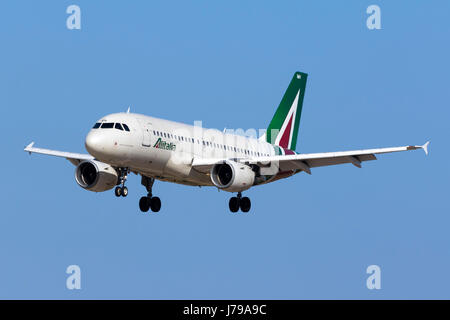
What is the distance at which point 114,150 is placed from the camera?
63.5m

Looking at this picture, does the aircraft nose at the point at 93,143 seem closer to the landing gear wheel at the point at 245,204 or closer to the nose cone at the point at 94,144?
the nose cone at the point at 94,144

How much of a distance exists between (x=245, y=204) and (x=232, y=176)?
3.13m

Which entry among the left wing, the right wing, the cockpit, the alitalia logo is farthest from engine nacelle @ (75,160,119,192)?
the left wing

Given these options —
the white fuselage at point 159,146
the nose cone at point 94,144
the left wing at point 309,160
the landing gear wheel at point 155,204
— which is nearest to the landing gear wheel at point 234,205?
the white fuselage at point 159,146

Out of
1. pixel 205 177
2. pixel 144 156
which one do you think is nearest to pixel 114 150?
pixel 144 156

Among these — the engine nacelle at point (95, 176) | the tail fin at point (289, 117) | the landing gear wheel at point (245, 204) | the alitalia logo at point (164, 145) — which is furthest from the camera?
the tail fin at point (289, 117)

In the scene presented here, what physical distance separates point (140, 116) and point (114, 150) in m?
3.43

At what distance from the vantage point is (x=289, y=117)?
80.4 metres

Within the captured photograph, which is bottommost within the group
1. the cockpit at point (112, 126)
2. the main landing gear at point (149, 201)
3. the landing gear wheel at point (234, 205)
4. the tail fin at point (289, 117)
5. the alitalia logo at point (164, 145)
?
the landing gear wheel at point (234, 205)

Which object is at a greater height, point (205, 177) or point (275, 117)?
point (275, 117)

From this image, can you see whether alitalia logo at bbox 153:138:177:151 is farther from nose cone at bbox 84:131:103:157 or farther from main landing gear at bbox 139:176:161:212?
main landing gear at bbox 139:176:161:212

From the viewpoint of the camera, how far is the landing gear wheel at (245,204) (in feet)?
230

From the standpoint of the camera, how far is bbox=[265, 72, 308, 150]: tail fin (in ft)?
258

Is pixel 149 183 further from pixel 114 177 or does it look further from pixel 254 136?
pixel 254 136
